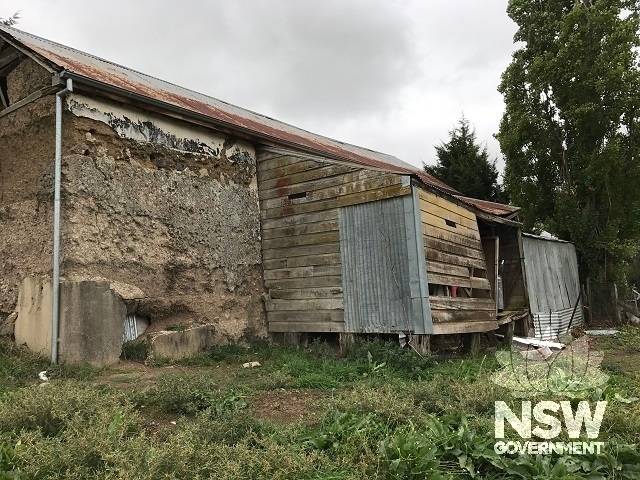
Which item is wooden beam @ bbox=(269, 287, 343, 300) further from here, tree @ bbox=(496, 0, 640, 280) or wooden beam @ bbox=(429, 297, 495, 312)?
tree @ bbox=(496, 0, 640, 280)

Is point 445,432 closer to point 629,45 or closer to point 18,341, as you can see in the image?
point 18,341

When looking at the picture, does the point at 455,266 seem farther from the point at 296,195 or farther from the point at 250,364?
the point at 250,364

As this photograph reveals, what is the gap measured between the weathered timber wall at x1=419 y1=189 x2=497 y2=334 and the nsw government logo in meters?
2.83

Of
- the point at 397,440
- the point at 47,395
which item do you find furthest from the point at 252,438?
the point at 47,395

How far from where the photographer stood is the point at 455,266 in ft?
29.2

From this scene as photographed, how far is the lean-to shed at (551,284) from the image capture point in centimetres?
1249

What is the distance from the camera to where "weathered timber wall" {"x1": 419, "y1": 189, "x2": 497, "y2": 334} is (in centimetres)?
812

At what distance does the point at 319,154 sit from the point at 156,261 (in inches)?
169

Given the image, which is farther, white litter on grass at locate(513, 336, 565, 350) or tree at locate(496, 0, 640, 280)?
tree at locate(496, 0, 640, 280)

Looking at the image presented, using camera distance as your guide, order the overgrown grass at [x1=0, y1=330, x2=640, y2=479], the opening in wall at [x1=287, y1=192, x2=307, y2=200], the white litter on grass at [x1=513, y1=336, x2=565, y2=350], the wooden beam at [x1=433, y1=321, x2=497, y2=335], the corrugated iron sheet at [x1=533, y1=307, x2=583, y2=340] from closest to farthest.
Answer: the overgrown grass at [x1=0, y1=330, x2=640, y2=479] < the wooden beam at [x1=433, y1=321, x2=497, y2=335] < the opening in wall at [x1=287, y1=192, x2=307, y2=200] < the white litter on grass at [x1=513, y1=336, x2=565, y2=350] < the corrugated iron sheet at [x1=533, y1=307, x2=583, y2=340]

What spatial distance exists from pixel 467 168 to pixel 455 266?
15.6 meters

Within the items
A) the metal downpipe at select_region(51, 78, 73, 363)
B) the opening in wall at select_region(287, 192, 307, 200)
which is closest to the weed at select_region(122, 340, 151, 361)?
the metal downpipe at select_region(51, 78, 73, 363)

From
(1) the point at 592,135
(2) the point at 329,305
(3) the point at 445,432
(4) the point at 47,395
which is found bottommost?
(3) the point at 445,432

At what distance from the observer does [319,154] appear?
1059cm
